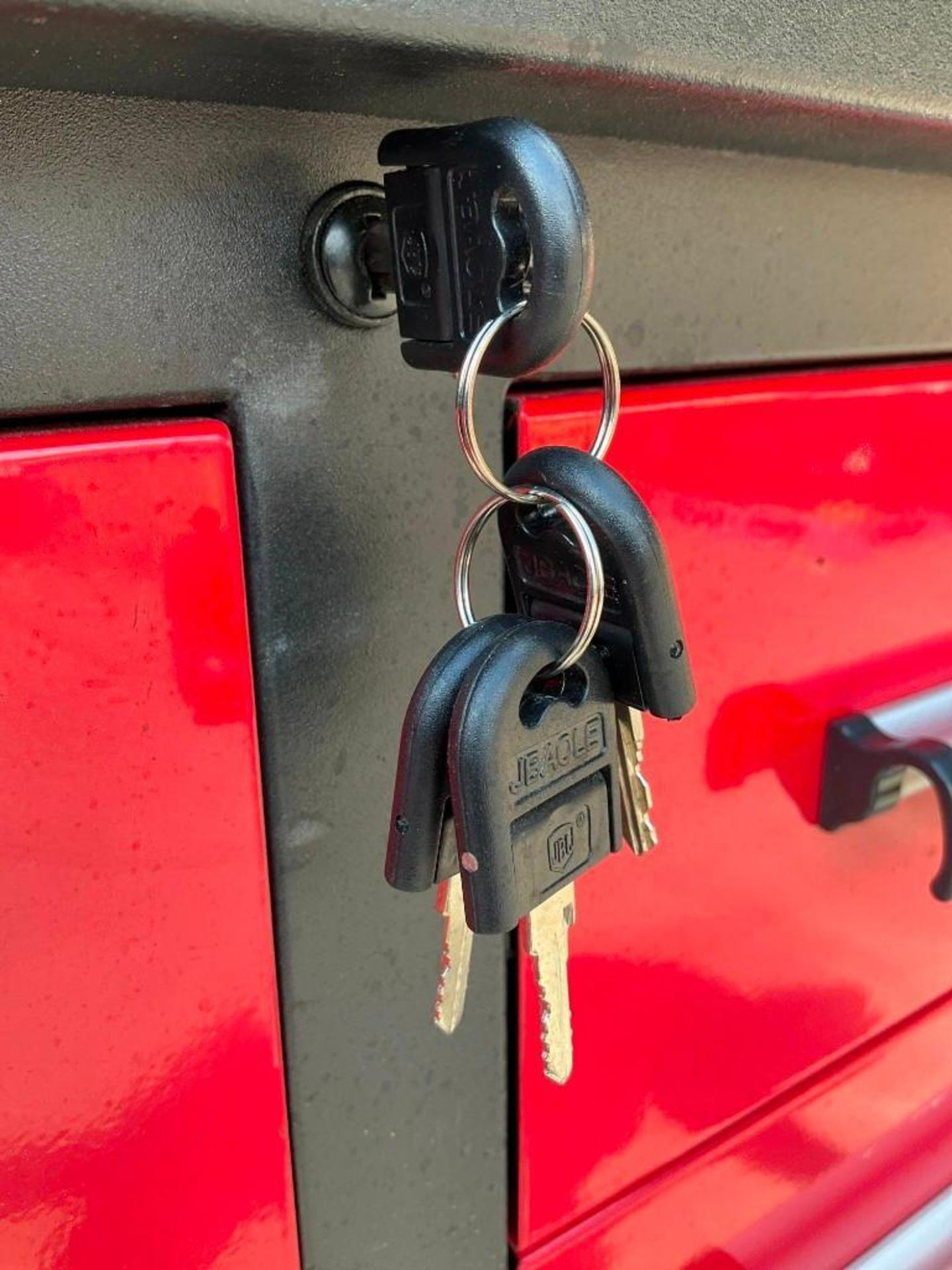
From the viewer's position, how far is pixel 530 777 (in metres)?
0.44

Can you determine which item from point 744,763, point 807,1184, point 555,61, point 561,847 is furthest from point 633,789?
point 807,1184

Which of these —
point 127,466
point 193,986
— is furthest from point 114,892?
point 127,466

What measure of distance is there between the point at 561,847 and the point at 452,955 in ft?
0.32

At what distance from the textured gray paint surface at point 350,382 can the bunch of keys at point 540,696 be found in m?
0.07

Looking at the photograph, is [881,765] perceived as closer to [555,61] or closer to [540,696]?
[540,696]

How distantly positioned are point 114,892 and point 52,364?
8.9 inches

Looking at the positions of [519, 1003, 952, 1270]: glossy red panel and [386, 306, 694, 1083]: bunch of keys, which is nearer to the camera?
[386, 306, 694, 1083]: bunch of keys

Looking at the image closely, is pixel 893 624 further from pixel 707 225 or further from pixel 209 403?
pixel 209 403

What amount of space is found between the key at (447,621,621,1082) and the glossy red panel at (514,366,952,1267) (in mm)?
141

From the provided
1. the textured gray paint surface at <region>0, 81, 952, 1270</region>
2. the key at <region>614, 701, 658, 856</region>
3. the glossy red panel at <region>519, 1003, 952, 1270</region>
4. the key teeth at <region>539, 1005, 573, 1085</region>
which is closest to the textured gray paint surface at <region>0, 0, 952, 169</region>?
the textured gray paint surface at <region>0, 81, 952, 1270</region>

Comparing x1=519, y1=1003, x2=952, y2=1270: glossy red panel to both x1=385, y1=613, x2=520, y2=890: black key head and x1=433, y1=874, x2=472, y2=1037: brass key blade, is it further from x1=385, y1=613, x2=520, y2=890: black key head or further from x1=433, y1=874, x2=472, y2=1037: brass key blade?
x1=385, y1=613, x2=520, y2=890: black key head

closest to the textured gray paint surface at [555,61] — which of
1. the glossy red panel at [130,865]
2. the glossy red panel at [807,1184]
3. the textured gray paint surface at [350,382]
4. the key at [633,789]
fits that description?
the textured gray paint surface at [350,382]

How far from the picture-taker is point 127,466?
43 cm

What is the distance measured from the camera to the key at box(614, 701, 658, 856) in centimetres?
51
